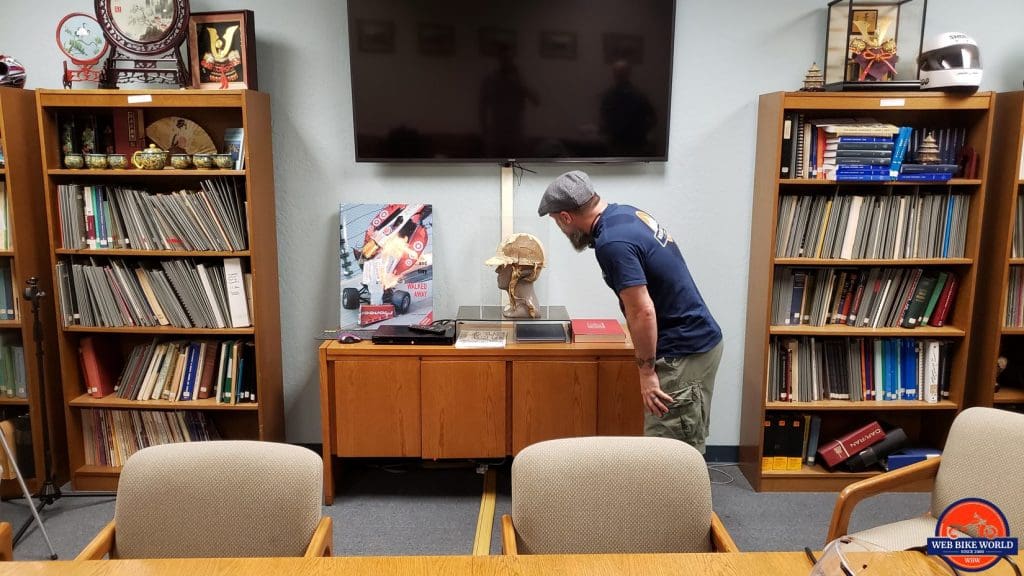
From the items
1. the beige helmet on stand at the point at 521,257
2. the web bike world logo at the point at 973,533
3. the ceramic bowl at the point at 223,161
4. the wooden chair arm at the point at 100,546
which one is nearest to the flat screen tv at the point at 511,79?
the beige helmet on stand at the point at 521,257

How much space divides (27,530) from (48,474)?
275 millimetres

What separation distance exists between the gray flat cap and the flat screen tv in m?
0.72

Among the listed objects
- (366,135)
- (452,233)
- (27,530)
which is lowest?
(27,530)

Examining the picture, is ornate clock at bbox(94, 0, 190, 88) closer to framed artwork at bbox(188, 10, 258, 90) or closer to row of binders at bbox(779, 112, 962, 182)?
framed artwork at bbox(188, 10, 258, 90)

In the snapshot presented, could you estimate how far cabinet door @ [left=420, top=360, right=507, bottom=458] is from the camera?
3.00 metres

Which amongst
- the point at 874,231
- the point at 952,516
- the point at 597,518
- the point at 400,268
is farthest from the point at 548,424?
the point at 952,516

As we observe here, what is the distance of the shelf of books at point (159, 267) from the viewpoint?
3039mm

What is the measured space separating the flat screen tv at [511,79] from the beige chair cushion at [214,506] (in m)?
1.84

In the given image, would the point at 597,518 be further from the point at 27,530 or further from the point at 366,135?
the point at 27,530

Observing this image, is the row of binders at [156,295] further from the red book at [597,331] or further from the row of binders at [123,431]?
the red book at [597,331]

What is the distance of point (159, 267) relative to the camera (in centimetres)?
323

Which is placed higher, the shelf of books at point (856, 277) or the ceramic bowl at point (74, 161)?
the ceramic bowl at point (74, 161)

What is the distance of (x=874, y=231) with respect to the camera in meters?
3.13

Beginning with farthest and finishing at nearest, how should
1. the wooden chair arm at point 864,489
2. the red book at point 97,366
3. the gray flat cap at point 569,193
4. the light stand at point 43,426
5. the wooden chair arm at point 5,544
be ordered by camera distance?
the red book at point 97,366 → the light stand at point 43,426 → the gray flat cap at point 569,193 → the wooden chair arm at point 864,489 → the wooden chair arm at point 5,544
